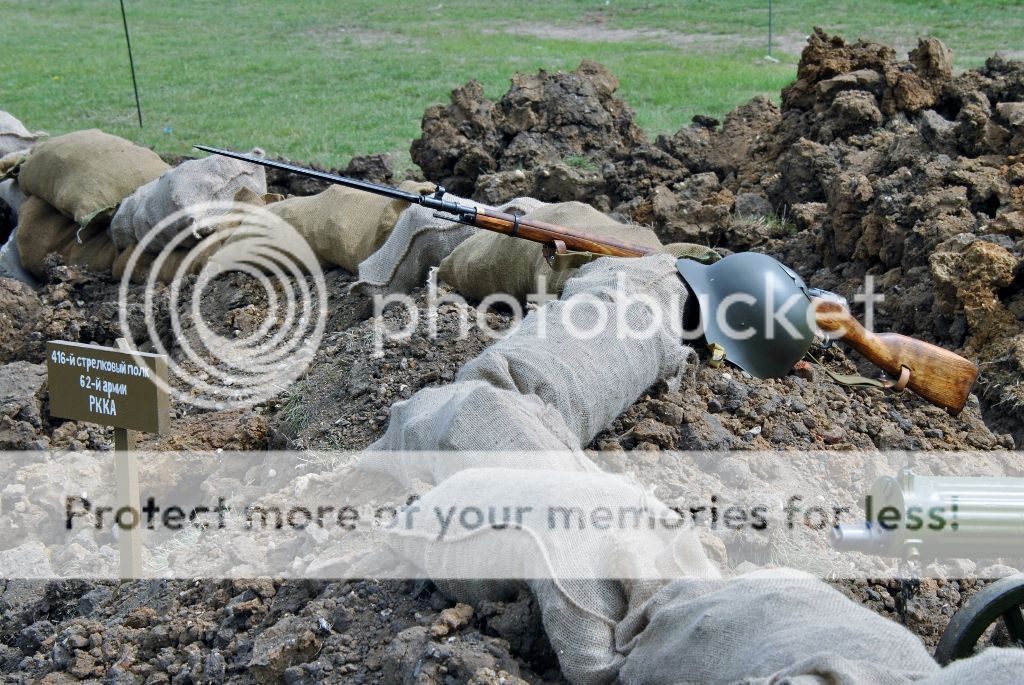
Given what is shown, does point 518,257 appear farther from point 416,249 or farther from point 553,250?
point 416,249

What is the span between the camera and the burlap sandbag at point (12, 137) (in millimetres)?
8484

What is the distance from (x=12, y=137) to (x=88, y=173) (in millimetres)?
1793

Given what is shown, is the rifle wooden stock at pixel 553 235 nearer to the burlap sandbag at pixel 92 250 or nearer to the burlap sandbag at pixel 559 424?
the burlap sandbag at pixel 559 424

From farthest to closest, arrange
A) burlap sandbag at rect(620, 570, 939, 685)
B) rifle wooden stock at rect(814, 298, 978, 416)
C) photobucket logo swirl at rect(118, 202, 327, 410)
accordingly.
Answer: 1. photobucket logo swirl at rect(118, 202, 327, 410)
2. rifle wooden stock at rect(814, 298, 978, 416)
3. burlap sandbag at rect(620, 570, 939, 685)

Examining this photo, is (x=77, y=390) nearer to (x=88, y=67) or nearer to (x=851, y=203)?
(x=851, y=203)

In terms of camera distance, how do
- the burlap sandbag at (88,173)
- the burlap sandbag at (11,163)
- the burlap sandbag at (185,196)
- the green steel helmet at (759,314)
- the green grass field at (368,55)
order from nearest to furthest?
the green steel helmet at (759,314), the burlap sandbag at (185,196), the burlap sandbag at (88,173), the burlap sandbag at (11,163), the green grass field at (368,55)

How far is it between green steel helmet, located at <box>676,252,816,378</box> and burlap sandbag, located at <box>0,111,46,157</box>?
6.54 meters

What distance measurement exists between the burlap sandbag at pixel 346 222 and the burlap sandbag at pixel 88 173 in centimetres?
158

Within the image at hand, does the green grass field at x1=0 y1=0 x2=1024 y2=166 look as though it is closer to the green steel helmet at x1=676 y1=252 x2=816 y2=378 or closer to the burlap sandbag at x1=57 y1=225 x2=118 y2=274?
Answer: the burlap sandbag at x1=57 y1=225 x2=118 y2=274

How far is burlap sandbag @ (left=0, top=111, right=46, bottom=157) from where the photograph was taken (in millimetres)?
8484

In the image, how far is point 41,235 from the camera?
7414mm

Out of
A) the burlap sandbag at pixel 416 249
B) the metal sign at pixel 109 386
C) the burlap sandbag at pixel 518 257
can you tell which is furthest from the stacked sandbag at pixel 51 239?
the metal sign at pixel 109 386

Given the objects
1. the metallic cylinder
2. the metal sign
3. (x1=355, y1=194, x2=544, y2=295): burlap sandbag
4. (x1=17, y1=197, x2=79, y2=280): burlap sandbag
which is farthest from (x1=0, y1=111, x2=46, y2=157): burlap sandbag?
the metallic cylinder

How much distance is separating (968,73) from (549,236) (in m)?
3.35
